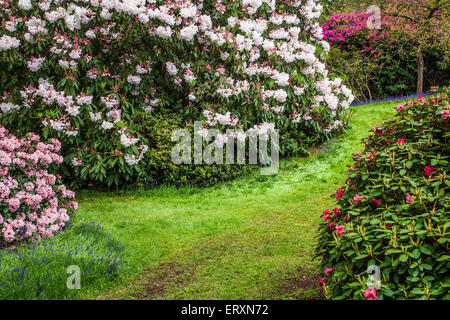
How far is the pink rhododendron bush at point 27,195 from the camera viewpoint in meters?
4.32

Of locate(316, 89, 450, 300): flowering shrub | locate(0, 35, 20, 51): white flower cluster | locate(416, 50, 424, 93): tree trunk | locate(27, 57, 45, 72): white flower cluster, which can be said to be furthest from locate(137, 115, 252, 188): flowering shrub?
locate(416, 50, 424, 93): tree trunk

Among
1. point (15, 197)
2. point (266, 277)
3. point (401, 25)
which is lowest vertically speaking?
point (266, 277)

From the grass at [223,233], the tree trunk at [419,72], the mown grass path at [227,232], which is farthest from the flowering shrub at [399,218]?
the tree trunk at [419,72]

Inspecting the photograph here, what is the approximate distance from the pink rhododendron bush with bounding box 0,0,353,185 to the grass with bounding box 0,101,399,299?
2.56 feet

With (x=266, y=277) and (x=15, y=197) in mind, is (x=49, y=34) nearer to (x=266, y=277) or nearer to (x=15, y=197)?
(x=15, y=197)

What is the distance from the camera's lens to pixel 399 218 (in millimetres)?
2580

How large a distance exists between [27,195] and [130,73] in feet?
9.60

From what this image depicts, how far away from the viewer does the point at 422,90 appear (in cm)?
1425

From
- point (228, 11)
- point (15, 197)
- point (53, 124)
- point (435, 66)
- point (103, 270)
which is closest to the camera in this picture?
point (103, 270)

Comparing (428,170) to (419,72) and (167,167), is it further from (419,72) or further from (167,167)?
(419,72)

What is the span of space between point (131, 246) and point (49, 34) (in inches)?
148

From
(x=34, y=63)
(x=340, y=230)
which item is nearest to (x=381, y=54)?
(x=34, y=63)

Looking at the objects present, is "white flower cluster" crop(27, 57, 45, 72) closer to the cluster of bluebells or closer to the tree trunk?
the cluster of bluebells

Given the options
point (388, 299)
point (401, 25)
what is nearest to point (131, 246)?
point (388, 299)
